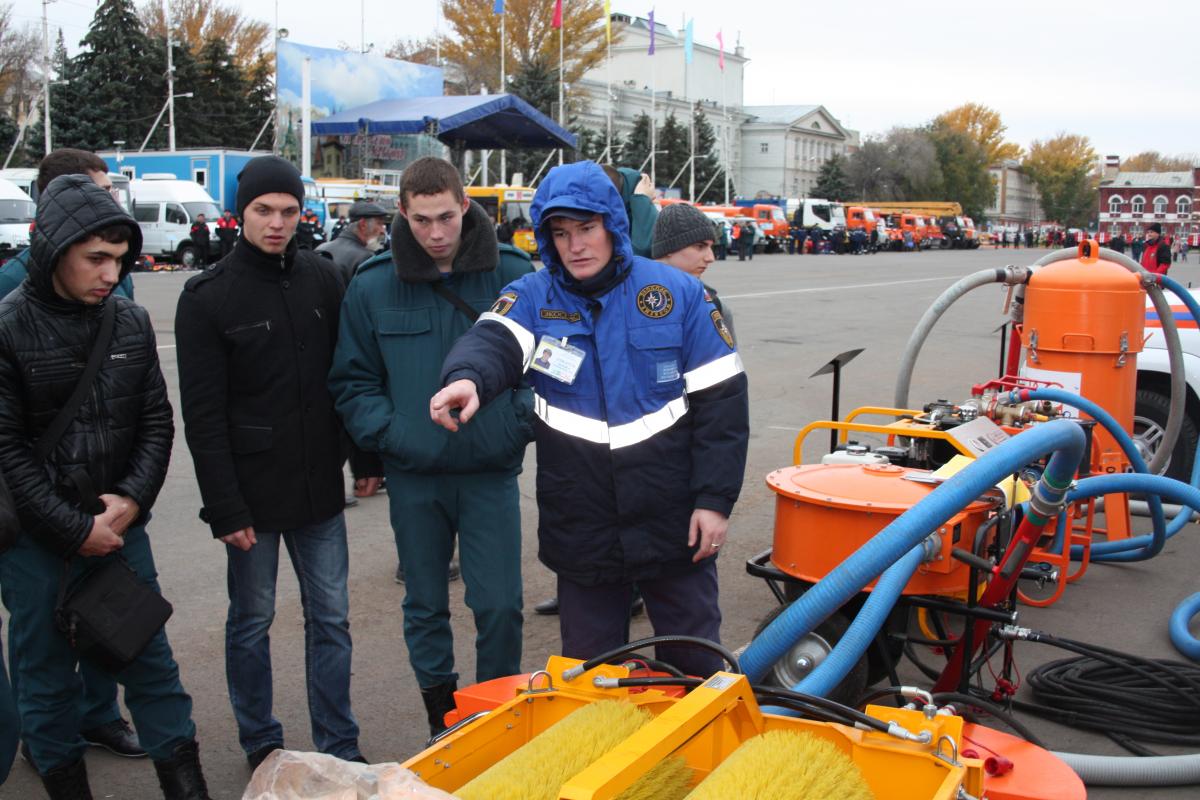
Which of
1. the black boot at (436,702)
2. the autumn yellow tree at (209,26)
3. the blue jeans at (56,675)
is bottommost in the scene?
the black boot at (436,702)

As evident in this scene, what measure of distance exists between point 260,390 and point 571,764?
200 centimetres

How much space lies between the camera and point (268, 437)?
11.6 feet

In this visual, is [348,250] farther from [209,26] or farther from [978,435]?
[209,26]

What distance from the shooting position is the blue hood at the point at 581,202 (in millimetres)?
3045

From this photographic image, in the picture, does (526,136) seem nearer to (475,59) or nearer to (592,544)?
(475,59)

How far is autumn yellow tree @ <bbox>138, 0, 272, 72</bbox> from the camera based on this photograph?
67312 mm

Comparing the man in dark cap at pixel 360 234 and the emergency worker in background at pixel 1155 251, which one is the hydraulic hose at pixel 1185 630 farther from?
the emergency worker in background at pixel 1155 251

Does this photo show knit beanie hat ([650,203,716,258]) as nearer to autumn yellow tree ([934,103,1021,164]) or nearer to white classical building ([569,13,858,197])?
white classical building ([569,13,858,197])

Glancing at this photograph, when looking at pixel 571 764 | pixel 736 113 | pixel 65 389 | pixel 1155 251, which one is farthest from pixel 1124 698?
pixel 736 113

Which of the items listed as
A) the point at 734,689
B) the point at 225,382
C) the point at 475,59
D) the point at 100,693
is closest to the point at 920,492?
the point at 734,689

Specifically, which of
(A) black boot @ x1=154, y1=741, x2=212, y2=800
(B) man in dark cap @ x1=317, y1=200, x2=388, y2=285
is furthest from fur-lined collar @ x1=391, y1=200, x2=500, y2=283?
(B) man in dark cap @ x1=317, y1=200, x2=388, y2=285

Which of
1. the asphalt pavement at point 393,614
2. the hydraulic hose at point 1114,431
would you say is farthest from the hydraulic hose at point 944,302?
the asphalt pavement at point 393,614

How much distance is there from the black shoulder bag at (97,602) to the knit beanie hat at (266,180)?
58 centimetres

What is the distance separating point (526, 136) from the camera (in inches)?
1699
